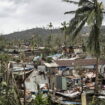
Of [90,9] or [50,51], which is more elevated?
[90,9]

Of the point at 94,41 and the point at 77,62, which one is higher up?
the point at 94,41

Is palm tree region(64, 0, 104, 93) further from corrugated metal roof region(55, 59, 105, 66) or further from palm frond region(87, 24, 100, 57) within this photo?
corrugated metal roof region(55, 59, 105, 66)

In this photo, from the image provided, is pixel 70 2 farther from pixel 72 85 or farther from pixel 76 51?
pixel 76 51

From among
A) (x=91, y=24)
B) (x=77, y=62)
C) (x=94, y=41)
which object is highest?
(x=91, y=24)

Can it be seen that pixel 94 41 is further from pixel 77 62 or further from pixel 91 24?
pixel 77 62

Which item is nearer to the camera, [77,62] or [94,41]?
[94,41]

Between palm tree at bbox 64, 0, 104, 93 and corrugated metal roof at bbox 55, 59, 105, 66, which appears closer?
palm tree at bbox 64, 0, 104, 93

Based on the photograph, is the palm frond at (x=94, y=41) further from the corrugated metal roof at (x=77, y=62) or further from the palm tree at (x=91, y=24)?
the corrugated metal roof at (x=77, y=62)

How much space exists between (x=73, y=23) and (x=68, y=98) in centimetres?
616

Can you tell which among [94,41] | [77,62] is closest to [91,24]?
[94,41]

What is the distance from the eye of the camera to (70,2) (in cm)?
2552

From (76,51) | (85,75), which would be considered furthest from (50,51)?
→ (85,75)

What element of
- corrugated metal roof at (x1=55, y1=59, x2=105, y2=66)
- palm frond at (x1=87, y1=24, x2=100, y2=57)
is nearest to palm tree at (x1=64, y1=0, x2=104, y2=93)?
palm frond at (x1=87, y1=24, x2=100, y2=57)

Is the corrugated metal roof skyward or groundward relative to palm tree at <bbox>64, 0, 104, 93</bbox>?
groundward
